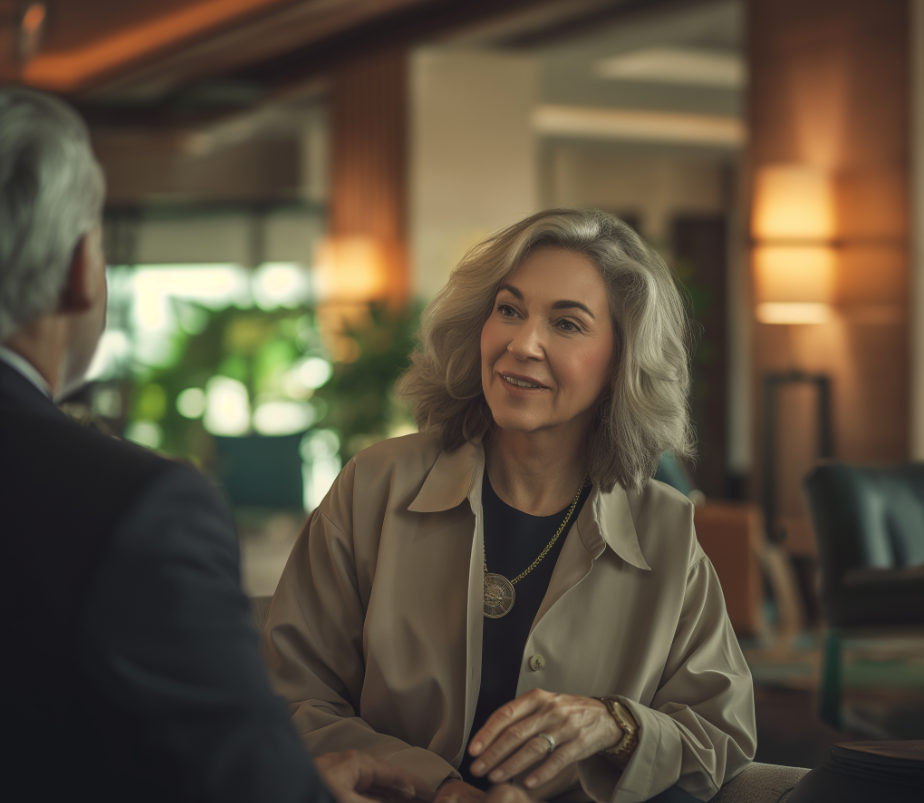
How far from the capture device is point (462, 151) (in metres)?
8.18

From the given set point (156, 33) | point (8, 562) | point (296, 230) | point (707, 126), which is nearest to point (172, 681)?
point (8, 562)

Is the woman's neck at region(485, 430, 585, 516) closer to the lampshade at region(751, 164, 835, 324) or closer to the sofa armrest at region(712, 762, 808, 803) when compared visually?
the sofa armrest at region(712, 762, 808, 803)

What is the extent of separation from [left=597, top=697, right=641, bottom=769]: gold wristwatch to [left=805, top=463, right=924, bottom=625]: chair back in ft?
5.79

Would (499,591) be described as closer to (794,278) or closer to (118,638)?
(118,638)

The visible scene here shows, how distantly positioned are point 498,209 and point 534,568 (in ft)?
22.7

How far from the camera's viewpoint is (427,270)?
809 centimetres

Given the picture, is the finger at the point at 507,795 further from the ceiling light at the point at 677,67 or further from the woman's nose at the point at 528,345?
the ceiling light at the point at 677,67

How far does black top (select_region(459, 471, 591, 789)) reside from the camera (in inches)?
59.4

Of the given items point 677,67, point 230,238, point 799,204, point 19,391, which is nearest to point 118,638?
point 19,391

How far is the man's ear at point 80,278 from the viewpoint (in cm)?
92

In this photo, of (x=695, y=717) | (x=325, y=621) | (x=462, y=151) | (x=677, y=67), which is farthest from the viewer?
(x=677, y=67)

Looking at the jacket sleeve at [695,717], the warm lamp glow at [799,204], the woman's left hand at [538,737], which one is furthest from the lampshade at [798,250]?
the woman's left hand at [538,737]

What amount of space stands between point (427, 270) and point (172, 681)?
7.36 meters

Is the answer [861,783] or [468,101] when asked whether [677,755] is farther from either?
[468,101]
